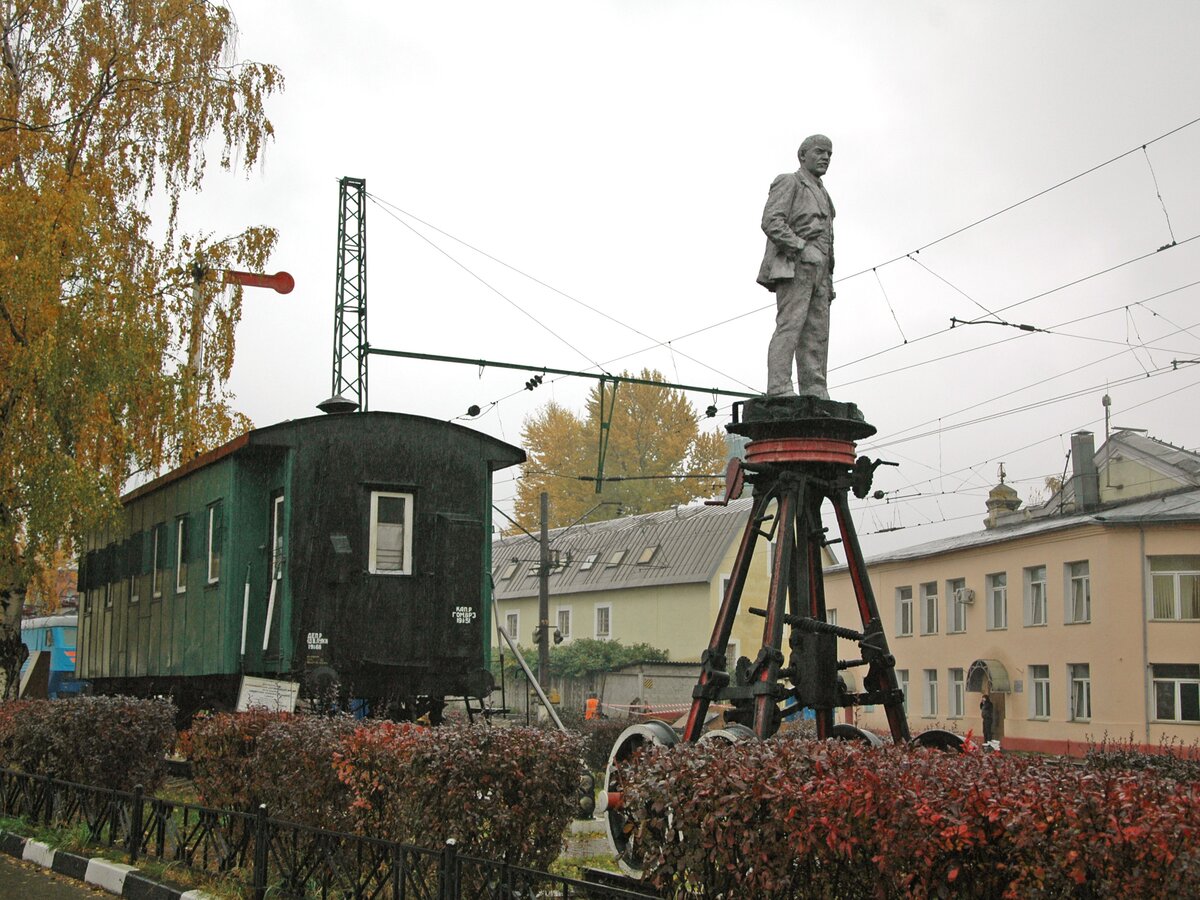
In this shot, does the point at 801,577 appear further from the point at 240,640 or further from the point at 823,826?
the point at 240,640

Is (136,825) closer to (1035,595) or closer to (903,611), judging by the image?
(1035,595)

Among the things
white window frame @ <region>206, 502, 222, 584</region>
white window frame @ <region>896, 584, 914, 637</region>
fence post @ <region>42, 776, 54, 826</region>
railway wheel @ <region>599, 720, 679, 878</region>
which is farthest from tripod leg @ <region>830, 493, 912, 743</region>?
white window frame @ <region>896, 584, 914, 637</region>

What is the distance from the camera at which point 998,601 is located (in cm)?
3822

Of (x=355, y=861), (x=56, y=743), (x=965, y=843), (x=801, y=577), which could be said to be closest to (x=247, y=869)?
(x=355, y=861)

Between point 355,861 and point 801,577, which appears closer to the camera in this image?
point 355,861

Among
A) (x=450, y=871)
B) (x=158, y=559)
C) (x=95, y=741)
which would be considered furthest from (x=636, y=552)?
(x=450, y=871)

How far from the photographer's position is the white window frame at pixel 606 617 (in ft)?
172

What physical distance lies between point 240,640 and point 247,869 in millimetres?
7320

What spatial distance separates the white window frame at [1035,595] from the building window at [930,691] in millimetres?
5780

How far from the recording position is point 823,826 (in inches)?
199

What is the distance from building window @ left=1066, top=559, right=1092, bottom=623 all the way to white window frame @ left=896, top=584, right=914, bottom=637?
29.0 feet

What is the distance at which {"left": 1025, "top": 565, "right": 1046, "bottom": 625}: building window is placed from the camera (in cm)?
3597

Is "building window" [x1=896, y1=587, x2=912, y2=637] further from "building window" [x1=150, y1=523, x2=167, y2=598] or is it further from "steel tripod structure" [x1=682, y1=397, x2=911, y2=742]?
"steel tripod structure" [x1=682, y1=397, x2=911, y2=742]

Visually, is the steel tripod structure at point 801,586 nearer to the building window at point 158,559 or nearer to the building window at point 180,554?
the building window at point 180,554
